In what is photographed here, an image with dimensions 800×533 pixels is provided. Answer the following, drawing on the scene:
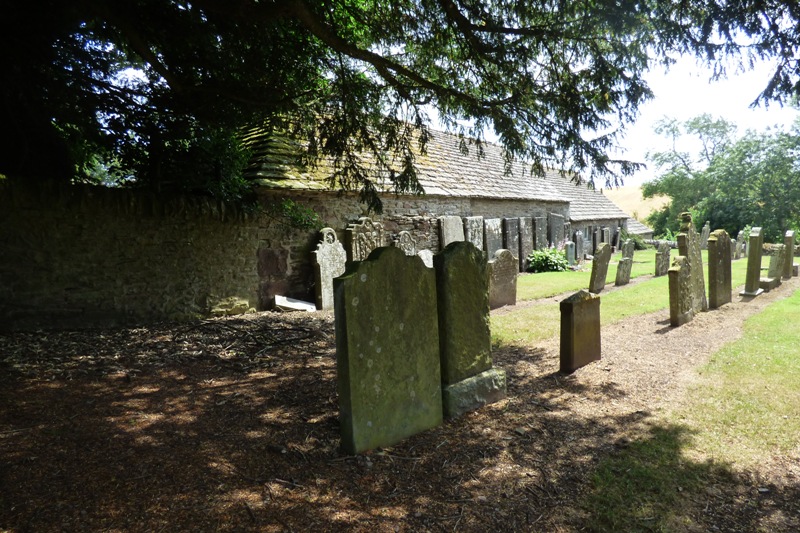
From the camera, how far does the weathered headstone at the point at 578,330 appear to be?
5570mm

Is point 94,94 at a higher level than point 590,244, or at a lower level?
higher

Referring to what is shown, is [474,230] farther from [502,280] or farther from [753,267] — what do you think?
[753,267]

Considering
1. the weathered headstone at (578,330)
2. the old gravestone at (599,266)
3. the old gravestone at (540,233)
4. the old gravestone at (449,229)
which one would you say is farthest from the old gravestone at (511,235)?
the weathered headstone at (578,330)

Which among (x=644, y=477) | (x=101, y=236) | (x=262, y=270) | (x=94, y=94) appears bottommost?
(x=644, y=477)

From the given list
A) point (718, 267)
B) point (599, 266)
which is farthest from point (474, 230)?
point (718, 267)

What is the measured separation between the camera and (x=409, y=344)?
374cm

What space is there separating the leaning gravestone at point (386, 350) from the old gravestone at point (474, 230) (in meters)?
11.3

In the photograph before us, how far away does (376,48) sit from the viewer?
Answer: 668 centimetres

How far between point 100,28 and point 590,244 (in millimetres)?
23671

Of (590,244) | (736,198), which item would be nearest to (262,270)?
(590,244)

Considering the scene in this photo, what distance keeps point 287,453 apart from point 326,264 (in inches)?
271

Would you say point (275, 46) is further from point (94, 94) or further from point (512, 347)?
point (512, 347)

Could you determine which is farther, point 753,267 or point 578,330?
point 753,267

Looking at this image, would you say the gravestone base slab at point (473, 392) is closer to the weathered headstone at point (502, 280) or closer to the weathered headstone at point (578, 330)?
the weathered headstone at point (578, 330)
